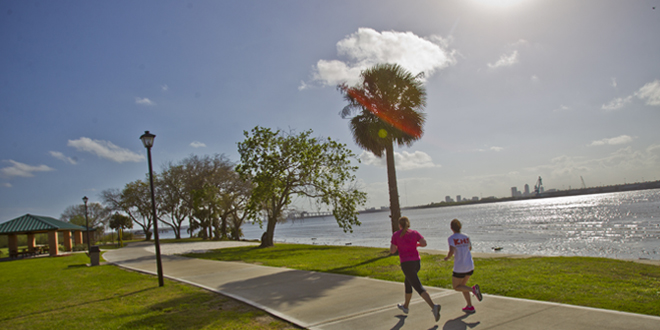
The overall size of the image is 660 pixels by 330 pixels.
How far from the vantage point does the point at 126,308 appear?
7.41m

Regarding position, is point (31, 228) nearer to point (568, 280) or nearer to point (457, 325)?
point (457, 325)

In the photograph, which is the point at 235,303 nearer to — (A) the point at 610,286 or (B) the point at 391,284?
(B) the point at 391,284

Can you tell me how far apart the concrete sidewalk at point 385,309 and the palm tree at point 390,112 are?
339 inches

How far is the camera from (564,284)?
7.15 m

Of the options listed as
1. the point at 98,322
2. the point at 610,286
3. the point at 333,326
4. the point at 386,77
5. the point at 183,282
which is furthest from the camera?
the point at 386,77

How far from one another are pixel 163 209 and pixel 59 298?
40.7m

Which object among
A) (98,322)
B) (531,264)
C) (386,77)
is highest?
(386,77)

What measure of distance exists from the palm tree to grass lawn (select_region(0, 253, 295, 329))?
10138 mm

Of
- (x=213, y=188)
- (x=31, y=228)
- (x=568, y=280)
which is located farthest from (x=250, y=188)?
(x=568, y=280)

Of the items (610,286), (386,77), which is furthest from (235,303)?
(386,77)

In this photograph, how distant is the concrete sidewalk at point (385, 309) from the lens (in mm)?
4789

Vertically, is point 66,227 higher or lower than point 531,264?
higher

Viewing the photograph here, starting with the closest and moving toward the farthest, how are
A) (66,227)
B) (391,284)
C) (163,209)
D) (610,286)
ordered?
(610,286), (391,284), (66,227), (163,209)

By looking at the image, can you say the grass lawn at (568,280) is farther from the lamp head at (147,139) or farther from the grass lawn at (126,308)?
the lamp head at (147,139)
